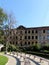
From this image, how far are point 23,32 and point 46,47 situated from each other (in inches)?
943

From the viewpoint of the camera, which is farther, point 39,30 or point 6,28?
point 39,30

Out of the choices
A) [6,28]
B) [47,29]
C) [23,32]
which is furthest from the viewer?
[23,32]

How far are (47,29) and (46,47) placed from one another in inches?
664

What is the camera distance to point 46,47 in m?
72.1

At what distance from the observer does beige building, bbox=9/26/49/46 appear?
88.5 meters

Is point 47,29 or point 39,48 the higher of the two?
point 47,29

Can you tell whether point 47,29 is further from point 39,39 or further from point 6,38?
point 6,38

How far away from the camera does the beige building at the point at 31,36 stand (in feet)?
290

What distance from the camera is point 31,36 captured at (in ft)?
303

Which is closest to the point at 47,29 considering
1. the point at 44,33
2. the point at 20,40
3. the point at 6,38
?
the point at 44,33

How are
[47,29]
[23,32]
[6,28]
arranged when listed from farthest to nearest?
[23,32] < [47,29] < [6,28]

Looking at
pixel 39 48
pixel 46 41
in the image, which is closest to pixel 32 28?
pixel 46 41

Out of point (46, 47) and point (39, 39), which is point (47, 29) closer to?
point (39, 39)

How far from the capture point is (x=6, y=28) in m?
68.0
